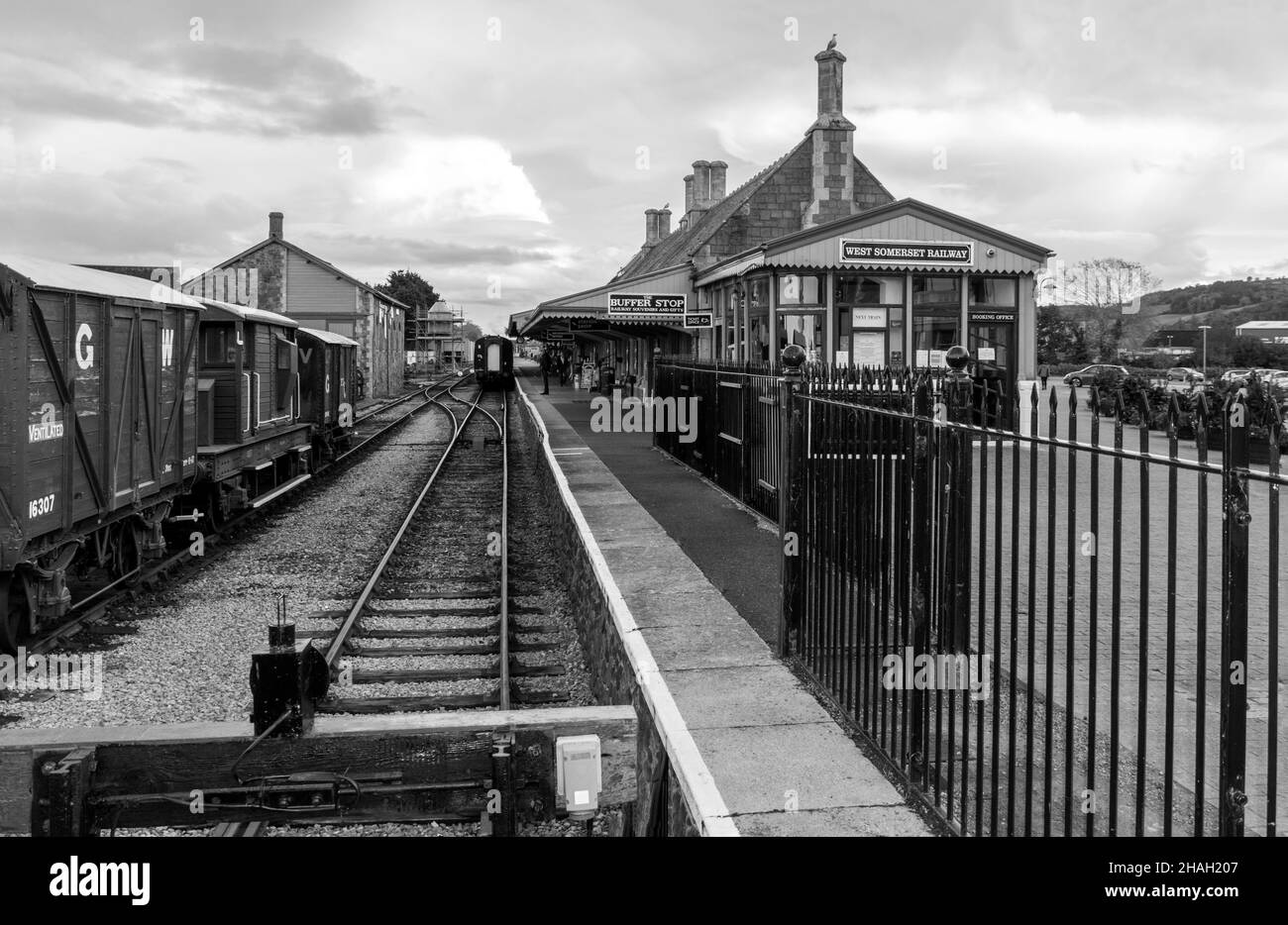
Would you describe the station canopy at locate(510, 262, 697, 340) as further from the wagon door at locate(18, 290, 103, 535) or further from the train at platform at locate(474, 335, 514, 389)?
the train at platform at locate(474, 335, 514, 389)

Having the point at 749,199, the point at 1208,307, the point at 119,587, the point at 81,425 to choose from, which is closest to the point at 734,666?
the point at 81,425

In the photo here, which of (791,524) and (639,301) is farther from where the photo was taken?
(639,301)

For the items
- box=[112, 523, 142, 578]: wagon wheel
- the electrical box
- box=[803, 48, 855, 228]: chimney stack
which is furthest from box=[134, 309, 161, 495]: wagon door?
box=[803, 48, 855, 228]: chimney stack

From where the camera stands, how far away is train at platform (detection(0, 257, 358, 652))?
26.0 feet

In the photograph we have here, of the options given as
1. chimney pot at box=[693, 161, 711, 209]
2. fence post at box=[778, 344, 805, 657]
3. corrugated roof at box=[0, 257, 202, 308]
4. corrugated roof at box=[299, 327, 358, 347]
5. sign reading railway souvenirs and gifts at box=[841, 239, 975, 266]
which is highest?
chimney pot at box=[693, 161, 711, 209]

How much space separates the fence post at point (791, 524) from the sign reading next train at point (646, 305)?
688 inches

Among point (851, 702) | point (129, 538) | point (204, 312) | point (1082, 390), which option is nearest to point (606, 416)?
point (1082, 390)

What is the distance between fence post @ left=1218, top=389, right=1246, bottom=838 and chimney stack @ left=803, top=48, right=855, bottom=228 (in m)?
22.6

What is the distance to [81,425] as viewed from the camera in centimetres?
910

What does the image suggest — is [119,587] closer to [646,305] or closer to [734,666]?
[734,666]

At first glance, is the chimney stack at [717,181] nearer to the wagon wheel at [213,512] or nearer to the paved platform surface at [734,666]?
the paved platform surface at [734,666]

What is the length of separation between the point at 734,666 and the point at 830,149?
23223 millimetres

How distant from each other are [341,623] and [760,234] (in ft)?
85.8

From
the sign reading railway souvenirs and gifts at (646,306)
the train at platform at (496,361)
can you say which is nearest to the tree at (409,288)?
the train at platform at (496,361)
